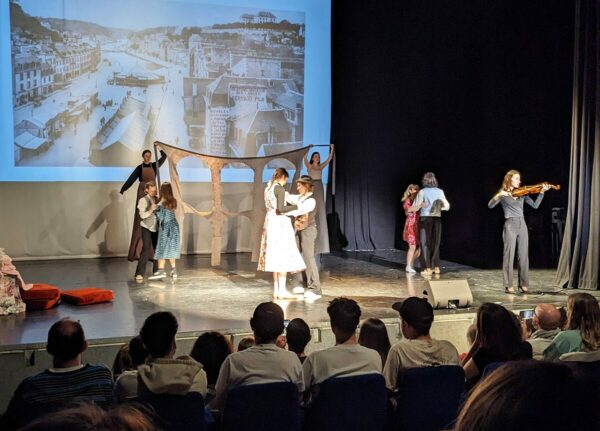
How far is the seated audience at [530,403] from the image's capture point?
0.83m

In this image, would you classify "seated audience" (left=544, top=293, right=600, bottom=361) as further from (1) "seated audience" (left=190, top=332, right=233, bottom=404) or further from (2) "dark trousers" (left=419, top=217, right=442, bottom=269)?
(2) "dark trousers" (left=419, top=217, right=442, bottom=269)

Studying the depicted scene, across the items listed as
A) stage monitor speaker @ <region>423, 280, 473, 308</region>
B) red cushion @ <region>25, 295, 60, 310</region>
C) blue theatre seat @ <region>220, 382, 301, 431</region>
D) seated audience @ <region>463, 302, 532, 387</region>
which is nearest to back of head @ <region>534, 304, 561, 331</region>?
seated audience @ <region>463, 302, 532, 387</region>

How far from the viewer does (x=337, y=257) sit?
36.8 ft

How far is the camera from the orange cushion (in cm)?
723

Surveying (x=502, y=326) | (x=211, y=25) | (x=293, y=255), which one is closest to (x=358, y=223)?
(x=211, y=25)

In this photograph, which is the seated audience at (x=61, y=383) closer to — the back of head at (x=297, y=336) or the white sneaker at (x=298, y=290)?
the back of head at (x=297, y=336)

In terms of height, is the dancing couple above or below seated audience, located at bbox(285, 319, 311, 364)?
above

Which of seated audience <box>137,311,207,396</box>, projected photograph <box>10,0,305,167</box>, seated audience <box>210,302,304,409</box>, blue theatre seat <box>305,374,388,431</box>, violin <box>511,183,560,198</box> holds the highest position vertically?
projected photograph <box>10,0,305,167</box>

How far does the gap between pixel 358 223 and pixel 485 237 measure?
7.71ft

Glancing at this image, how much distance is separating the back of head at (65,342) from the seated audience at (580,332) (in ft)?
7.46

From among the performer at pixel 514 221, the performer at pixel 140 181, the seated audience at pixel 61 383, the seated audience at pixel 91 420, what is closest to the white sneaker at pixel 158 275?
the performer at pixel 140 181

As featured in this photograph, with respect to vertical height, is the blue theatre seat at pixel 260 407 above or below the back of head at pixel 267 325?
below

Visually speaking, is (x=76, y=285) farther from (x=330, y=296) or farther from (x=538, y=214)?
(x=538, y=214)

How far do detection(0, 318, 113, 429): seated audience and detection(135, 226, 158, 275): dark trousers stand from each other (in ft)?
16.7
